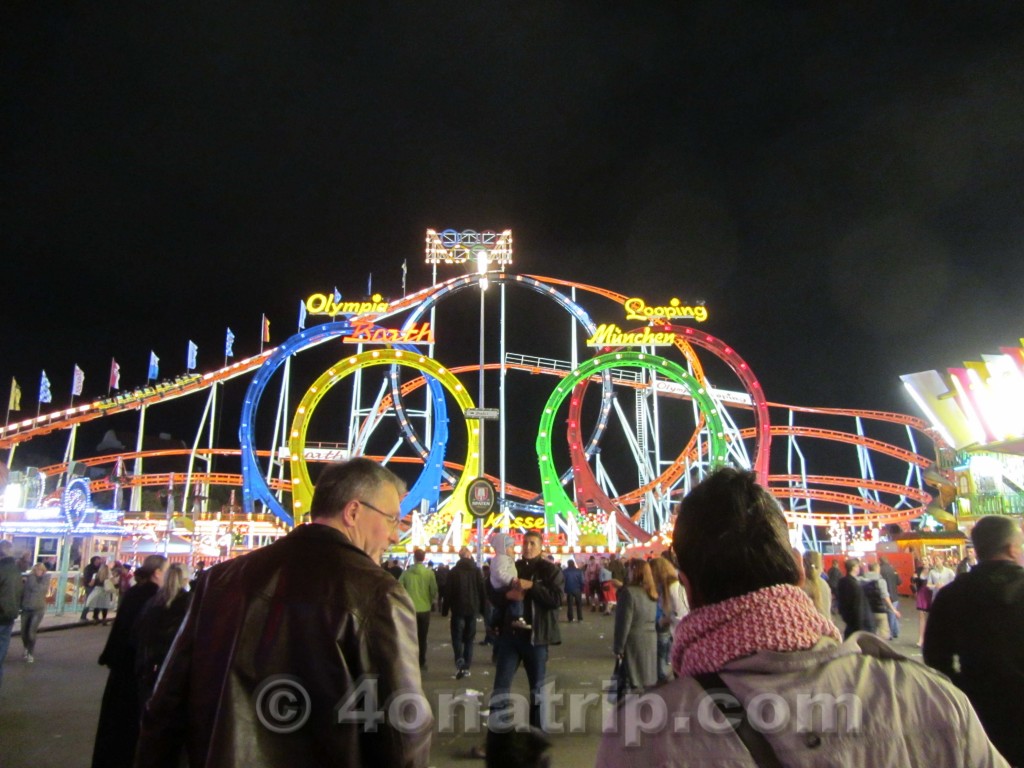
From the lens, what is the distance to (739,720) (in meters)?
1.05

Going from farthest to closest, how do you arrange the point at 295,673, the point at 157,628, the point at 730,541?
1. the point at 157,628
2. the point at 295,673
3. the point at 730,541

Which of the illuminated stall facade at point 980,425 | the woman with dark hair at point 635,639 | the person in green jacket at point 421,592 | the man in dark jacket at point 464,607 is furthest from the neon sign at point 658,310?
the woman with dark hair at point 635,639

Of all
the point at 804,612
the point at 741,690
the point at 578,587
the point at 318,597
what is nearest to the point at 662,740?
the point at 741,690

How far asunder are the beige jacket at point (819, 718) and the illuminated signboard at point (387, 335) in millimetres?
25463

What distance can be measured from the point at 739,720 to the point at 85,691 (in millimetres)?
8690

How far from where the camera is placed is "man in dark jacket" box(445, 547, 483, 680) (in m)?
8.81

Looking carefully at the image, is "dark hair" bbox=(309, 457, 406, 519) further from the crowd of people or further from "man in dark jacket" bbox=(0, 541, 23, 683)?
"man in dark jacket" bbox=(0, 541, 23, 683)

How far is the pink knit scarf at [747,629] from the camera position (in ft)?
3.75

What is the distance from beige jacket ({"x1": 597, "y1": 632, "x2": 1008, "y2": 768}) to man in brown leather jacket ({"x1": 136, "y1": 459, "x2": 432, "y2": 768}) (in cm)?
92

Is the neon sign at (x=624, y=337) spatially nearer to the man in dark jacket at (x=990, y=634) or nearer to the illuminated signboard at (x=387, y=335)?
the illuminated signboard at (x=387, y=335)

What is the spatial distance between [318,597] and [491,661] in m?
8.99

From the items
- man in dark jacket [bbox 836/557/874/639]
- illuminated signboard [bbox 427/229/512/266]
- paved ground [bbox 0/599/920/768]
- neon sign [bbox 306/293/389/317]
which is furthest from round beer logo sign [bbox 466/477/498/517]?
illuminated signboard [bbox 427/229/512/266]

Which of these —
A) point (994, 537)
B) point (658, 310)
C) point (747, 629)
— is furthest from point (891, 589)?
point (658, 310)

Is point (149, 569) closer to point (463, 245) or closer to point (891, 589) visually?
point (891, 589)
